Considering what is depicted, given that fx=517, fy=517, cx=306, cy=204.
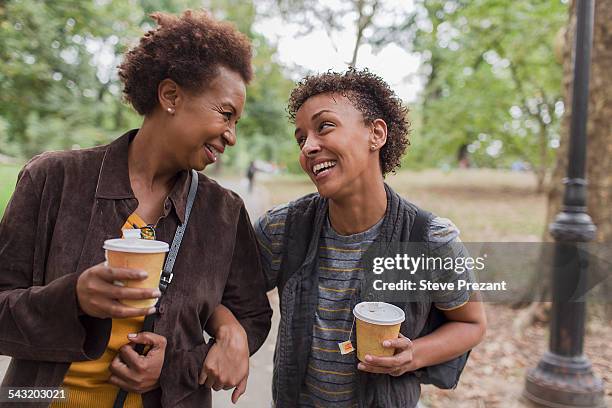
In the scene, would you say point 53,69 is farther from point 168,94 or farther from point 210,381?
point 210,381

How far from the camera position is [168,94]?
2.05 meters

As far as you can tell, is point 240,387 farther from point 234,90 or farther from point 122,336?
point 234,90

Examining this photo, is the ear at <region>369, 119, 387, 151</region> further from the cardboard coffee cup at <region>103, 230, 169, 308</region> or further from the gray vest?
the cardboard coffee cup at <region>103, 230, 169, 308</region>

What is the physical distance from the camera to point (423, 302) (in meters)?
2.00

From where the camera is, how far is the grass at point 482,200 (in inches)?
426

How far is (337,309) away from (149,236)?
77 cm

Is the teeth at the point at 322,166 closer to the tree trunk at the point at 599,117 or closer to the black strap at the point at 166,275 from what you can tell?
the black strap at the point at 166,275

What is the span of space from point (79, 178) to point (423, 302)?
1363 millimetres

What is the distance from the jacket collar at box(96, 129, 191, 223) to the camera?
1.88 meters

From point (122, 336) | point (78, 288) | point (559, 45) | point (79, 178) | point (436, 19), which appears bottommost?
point (122, 336)

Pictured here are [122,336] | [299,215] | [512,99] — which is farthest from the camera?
[512,99]

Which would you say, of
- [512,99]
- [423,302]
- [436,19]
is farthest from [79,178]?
[512,99]

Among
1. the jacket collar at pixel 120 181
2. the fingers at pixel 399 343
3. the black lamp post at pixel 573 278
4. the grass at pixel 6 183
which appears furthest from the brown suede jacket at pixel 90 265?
the grass at pixel 6 183

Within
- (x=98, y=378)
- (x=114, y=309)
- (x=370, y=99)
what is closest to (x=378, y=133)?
(x=370, y=99)
